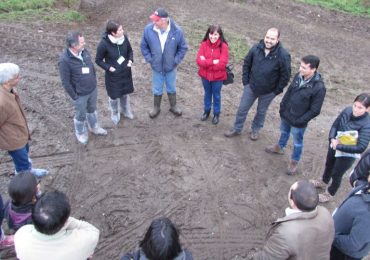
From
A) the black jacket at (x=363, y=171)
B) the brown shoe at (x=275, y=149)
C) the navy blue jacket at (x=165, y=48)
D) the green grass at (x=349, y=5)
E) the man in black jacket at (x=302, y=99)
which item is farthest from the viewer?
Answer: the green grass at (x=349, y=5)

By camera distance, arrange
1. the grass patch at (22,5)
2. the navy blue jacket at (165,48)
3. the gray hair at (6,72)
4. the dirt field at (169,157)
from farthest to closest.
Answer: the grass patch at (22,5)
the navy blue jacket at (165,48)
the dirt field at (169,157)
the gray hair at (6,72)

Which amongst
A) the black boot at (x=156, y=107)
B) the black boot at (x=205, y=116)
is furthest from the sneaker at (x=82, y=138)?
the black boot at (x=205, y=116)

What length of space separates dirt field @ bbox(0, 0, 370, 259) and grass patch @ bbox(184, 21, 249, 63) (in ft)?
0.88

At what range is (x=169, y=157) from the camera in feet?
19.7

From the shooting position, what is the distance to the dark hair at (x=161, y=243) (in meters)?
2.60

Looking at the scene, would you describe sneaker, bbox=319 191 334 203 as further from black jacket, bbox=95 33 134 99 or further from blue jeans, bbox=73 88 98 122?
blue jeans, bbox=73 88 98 122

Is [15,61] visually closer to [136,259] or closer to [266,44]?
[266,44]

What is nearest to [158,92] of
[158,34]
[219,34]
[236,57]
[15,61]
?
[158,34]

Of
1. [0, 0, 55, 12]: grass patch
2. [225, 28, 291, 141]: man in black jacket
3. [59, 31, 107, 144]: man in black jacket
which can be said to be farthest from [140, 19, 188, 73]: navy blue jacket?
[0, 0, 55, 12]: grass patch

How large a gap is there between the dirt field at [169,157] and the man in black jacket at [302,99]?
800 mm

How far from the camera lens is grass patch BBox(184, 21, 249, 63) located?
884 cm

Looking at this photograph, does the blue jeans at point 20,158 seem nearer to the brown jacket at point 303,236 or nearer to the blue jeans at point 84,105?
the blue jeans at point 84,105

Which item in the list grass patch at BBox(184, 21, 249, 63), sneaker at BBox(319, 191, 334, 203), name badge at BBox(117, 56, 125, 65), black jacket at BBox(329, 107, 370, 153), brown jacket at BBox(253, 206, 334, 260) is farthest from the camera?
grass patch at BBox(184, 21, 249, 63)

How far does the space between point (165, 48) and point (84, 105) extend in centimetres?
159
